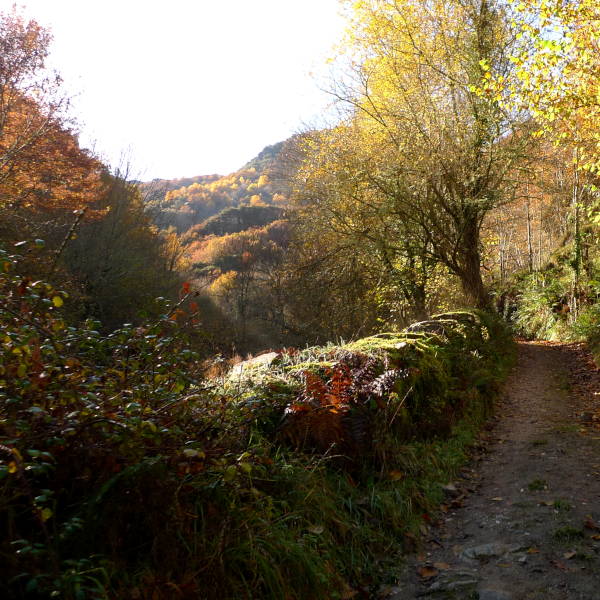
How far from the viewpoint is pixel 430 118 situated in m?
13.0

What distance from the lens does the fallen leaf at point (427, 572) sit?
3582 mm

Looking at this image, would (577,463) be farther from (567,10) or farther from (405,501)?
(567,10)

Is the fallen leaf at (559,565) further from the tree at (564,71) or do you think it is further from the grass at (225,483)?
the tree at (564,71)

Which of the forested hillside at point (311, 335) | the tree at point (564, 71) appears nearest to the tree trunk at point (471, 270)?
the forested hillside at point (311, 335)

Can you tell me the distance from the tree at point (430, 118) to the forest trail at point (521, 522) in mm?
7270

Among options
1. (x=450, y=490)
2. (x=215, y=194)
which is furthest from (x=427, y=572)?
(x=215, y=194)

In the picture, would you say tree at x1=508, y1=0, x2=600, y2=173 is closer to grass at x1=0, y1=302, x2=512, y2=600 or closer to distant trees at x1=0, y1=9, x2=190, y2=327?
grass at x1=0, y1=302, x2=512, y2=600

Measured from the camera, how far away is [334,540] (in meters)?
3.57

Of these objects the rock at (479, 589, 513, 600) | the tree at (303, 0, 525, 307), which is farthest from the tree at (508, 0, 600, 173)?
the rock at (479, 589, 513, 600)

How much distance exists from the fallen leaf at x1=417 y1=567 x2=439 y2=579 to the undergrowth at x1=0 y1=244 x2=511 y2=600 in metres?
0.23

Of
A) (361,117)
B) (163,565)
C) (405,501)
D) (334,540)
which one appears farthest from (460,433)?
(361,117)

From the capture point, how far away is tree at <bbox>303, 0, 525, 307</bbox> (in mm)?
12945

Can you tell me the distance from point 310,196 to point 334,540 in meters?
12.4

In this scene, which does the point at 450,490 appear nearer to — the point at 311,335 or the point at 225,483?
the point at 225,483
